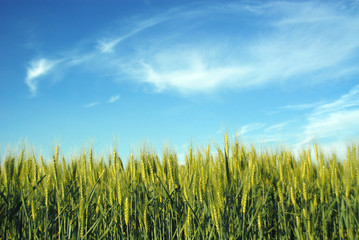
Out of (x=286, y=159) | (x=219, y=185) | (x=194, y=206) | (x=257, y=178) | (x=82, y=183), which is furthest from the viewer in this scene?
(x=286, y=159)

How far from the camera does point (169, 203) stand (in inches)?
103

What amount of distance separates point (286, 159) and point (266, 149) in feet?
0.81

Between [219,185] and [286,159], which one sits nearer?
[219,185]

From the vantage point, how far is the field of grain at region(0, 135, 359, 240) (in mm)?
2352

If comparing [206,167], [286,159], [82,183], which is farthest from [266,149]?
[82,183]

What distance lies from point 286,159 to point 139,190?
183cm

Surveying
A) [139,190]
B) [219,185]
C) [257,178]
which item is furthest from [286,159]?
[139,190]

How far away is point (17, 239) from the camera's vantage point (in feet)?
8.44

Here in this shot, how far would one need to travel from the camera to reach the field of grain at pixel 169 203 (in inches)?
92.6

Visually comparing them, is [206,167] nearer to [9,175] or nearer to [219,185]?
[219,185]

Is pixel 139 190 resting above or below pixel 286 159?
below

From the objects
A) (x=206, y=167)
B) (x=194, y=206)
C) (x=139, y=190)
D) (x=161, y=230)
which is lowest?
(x=161, y=230)

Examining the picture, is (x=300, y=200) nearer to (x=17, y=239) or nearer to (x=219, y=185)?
(x=219, y=185)

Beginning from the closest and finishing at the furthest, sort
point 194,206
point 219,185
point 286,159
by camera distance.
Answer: point 219,185 < point 194,206 < point 286,159
